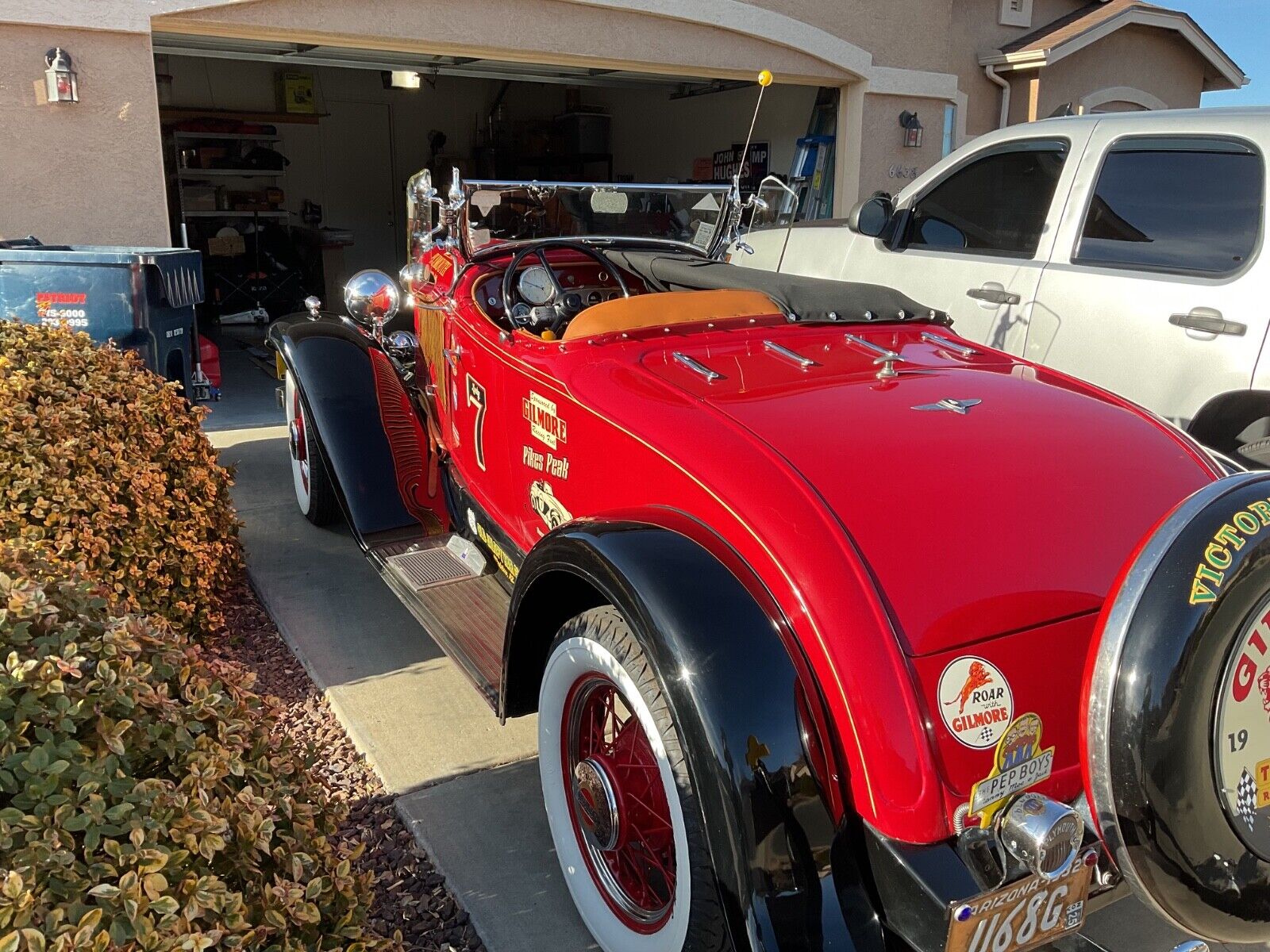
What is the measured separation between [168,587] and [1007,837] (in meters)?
2.78

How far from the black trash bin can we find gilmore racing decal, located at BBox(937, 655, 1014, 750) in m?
5.23

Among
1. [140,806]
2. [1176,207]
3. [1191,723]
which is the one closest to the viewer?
[140,806]

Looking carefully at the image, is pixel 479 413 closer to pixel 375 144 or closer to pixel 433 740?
pixel 433 740

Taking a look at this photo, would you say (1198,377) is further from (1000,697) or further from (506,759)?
(506,759)

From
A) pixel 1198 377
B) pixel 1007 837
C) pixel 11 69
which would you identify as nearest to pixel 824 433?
pixel 1007 837

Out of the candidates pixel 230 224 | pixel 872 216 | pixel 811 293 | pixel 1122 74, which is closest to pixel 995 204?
pixel 872 216

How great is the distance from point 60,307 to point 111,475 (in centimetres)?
295

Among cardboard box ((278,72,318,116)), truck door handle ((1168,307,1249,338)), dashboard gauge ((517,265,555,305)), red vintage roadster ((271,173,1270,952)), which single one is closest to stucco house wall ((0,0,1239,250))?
dashboard gauge ((517,265,555,305))

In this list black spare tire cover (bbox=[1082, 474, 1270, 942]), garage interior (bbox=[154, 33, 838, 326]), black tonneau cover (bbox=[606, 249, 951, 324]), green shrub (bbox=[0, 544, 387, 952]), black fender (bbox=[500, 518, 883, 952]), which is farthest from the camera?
garage interior (bbox=[154, 33, 838, 326])

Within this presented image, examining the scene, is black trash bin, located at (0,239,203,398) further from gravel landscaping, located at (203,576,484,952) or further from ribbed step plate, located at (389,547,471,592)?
ribbed step plate, located at (389,547,471,592)

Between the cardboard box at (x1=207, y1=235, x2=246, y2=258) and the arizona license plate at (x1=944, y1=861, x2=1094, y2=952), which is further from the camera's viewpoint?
the cardboard box at (x1=207, y1=235, x2=246, y2=258)

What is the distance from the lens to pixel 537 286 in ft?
11.3

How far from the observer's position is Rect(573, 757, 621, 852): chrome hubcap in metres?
2.11

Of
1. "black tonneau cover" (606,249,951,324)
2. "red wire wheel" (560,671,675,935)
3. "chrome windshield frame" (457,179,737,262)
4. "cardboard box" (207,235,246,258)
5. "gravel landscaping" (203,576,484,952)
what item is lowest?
"gravel landscaping" (203,576,484,952)
